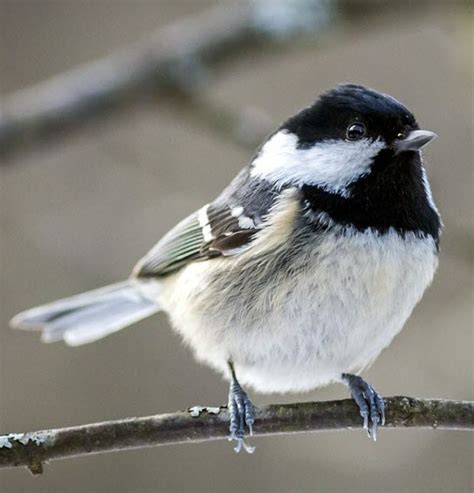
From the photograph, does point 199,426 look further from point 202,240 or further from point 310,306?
point 202,240

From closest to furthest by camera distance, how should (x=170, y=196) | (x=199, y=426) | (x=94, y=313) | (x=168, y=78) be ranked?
A: (x=199, y=426) < (x=94, y=313) < (x=168, y=78) < (x=170, y=196)

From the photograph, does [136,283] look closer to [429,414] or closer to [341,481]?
[429,414]

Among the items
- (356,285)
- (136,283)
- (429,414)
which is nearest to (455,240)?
(356,285)

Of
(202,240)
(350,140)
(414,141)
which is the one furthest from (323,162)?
(202,240)

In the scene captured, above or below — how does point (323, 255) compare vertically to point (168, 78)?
below

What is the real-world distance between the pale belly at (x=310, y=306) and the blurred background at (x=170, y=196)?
916mm

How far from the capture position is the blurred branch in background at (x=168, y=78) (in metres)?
3.30

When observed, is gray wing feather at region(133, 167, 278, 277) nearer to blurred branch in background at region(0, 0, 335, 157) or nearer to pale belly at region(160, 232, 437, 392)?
pale belly at region(160, 232, 437, 392)

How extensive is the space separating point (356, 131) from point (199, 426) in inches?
35.7

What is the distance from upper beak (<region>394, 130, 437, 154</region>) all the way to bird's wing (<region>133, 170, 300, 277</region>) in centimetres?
35

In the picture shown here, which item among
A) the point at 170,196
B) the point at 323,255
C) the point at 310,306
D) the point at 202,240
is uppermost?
the point at 170,196

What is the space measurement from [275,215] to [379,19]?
1165 mm

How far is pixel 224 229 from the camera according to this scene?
106 inches

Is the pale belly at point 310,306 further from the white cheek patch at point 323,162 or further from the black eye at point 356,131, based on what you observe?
the black eye at point 356,131
